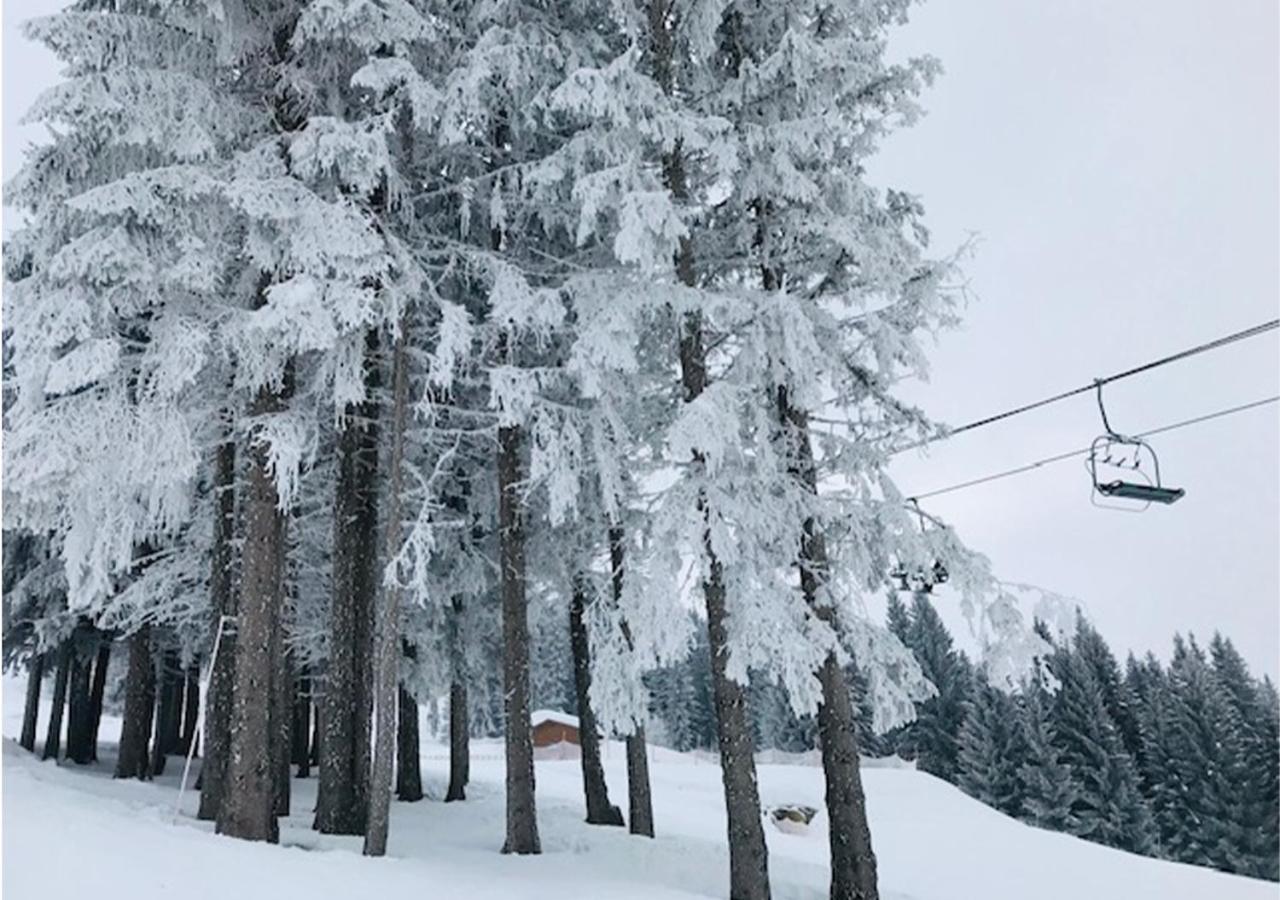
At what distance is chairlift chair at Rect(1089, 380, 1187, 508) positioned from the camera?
24.6ft

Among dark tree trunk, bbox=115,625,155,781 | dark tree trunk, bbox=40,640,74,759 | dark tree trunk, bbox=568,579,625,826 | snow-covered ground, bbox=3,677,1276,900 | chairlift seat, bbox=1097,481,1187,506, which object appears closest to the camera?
snow-covered ground, bbox=3,677,1276,900

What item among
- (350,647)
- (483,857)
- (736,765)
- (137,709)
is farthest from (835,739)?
(137,709)

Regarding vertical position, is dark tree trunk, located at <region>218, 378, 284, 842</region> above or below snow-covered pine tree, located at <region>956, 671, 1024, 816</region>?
above

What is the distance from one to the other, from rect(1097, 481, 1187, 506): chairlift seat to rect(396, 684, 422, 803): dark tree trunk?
38.0 ft

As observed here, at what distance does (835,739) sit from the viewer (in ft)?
28.0

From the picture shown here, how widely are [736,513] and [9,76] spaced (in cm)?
896

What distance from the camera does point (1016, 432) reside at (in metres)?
10.1

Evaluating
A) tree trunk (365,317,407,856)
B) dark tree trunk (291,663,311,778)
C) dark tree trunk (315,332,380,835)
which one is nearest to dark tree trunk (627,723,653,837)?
dark tree trunk (315,332,380,835)

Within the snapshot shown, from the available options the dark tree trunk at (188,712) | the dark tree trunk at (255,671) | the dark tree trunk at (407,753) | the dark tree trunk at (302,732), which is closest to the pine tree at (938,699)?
the dark tree trunk at (302,732)

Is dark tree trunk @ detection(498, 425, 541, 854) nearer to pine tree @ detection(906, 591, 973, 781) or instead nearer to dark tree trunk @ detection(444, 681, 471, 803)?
dark tree trunk @ detection(444, 681, 471, 803)

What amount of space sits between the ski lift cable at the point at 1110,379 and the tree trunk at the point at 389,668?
5344 mm

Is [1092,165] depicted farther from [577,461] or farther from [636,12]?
[577,461]

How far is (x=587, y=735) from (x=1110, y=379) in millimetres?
8883

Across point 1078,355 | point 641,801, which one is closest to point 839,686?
point 641,801
